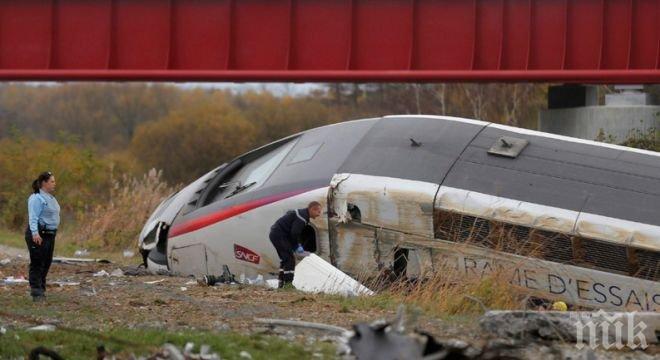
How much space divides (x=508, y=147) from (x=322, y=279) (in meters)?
2.76

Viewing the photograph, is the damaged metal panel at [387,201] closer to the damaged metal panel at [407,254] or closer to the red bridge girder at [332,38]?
the damaged metal panel at [407,254]

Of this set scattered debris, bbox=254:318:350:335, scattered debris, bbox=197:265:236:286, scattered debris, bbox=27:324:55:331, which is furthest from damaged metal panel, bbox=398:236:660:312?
scattered debris, bbox=27:324:55:331

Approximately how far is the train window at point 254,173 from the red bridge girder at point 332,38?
19.7ft

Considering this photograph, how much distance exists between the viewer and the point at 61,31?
22.8 meters

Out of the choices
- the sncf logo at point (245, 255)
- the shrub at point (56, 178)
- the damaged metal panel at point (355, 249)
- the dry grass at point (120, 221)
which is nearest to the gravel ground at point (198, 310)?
the sncf logo at point (245, 255)

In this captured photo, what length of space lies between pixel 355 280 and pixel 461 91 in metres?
Answer: 36.9

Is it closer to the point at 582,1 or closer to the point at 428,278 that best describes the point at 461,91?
the point at 582,1

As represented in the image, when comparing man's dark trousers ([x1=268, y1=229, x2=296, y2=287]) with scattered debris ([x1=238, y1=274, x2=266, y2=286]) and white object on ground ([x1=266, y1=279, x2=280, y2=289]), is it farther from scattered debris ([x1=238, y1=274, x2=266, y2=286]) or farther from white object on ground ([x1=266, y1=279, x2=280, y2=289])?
scattered debris ([x1=238, y1=274, x2=266, y2=286])

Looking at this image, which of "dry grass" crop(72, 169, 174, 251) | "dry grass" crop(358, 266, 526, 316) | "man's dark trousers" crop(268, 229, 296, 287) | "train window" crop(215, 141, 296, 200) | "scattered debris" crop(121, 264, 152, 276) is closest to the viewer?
"dry grass" crop(358, 266, 526, 316)

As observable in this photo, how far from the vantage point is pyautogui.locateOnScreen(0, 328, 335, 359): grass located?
9094 mm

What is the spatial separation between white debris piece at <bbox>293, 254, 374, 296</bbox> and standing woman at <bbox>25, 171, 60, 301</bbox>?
292cm

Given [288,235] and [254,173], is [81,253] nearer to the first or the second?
[254,173]

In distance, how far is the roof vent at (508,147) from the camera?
45.7ft

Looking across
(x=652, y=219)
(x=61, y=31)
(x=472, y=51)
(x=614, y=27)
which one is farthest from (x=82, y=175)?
(x=652, y=219)
